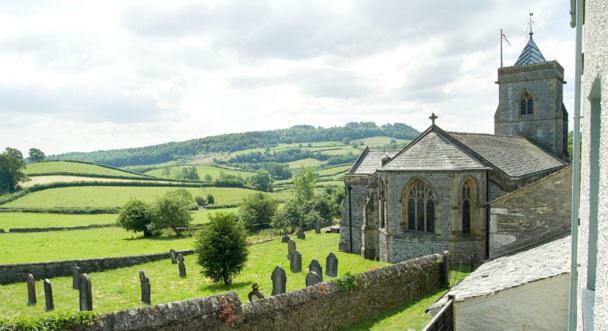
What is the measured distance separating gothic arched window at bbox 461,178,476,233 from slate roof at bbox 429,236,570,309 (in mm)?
9131

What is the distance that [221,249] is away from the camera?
65.0 feet

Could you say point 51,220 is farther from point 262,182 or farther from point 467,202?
point 262,182

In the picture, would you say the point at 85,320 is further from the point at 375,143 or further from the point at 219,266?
the point at 375,143

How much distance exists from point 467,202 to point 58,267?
77.0ft

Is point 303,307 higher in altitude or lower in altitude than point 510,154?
lower

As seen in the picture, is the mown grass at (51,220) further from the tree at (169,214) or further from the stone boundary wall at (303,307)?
the stone boundary wall at (303,307)

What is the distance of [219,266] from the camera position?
19.8 metres

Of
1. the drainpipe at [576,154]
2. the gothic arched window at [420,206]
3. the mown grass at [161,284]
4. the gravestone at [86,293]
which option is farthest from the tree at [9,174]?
the drainpipe at [576,154]

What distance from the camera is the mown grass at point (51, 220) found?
43406mm

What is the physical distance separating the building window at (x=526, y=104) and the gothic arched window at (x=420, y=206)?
17506mm

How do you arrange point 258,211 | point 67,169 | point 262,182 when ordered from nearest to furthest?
point 258,211 < point 67,169 < point 262,182

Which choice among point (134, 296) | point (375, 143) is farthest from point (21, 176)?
point (375, 143)

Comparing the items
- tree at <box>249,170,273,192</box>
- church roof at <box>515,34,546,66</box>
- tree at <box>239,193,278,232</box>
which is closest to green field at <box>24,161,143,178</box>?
tree at <box>249,170,273,192</box>

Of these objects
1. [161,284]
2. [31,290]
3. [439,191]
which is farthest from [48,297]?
[439,191]
